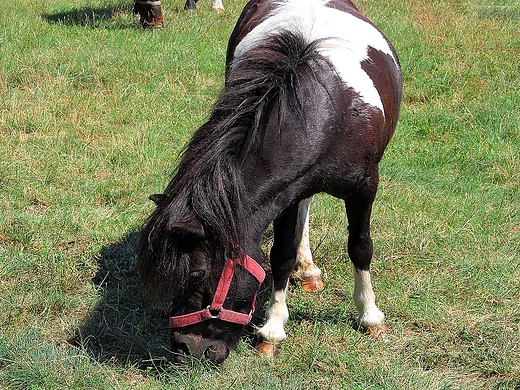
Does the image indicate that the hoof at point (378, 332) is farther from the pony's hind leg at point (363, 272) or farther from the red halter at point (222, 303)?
the red halter at point (222, 303)

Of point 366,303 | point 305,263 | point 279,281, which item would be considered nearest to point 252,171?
point 279,281

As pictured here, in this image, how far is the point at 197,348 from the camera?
317 cm

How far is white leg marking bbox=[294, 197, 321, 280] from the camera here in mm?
4387

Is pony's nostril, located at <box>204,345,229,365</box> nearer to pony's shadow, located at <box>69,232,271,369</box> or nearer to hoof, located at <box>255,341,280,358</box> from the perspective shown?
pony's shadow, located at <box>69,232,271,369</box>

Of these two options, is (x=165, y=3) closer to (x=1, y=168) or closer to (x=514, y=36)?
(x=514, y=36)

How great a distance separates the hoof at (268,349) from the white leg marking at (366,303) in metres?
0.52

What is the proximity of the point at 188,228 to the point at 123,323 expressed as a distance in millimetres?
1254

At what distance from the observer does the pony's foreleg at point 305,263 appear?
4.38 meters

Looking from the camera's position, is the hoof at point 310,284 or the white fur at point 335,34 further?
the hoof at point 310,284

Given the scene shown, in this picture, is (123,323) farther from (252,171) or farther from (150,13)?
(150,13)

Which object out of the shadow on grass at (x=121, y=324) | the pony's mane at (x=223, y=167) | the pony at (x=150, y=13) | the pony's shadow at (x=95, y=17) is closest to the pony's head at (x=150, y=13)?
the pony at (x=150, y=13)

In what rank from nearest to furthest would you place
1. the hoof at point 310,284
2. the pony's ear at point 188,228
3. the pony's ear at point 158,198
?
the pony's ear at point 188,228
the pony's ear at point 158,198
the hoof at point 310,284

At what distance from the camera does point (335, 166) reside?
326 centimetres

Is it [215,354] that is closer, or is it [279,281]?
[215,354]
